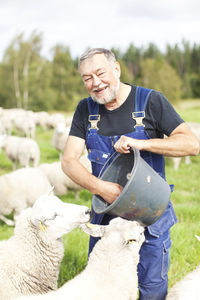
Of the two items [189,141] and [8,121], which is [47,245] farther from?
[8,121]

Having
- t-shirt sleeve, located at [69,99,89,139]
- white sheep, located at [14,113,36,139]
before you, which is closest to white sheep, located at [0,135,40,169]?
white sheep, located at [14,113,36,139]

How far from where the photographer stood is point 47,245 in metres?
2.88

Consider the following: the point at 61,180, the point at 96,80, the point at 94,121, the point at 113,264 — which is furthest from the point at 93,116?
the point at 61,180

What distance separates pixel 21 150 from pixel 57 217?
6.40 meters

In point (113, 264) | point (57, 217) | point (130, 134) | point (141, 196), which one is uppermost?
point (130, 134)

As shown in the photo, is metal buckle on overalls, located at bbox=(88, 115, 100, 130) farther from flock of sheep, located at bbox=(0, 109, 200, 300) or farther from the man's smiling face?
flock of sheep, located at bbox=(0, 109, 200, 300)

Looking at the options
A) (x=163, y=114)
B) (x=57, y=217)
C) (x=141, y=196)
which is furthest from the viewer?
(x=57, y=217)

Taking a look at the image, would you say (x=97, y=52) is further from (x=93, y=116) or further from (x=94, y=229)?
(x=94, y=229)

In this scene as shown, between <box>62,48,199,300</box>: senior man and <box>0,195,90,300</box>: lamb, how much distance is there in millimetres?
360

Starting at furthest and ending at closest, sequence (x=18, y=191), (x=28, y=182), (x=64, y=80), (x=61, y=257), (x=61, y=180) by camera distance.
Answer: (x=64, y=80), (x=61, y=180), (x=28, y=182), (x=18, y=191), (x=61, y=257)

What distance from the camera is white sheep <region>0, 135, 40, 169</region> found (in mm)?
8766

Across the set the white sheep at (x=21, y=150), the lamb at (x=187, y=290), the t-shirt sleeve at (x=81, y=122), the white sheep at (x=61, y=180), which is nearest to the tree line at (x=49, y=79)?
the white sheep at (x=21, y=150)

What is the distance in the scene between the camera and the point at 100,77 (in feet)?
7.86

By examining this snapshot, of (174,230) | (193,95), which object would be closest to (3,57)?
(174,230)
